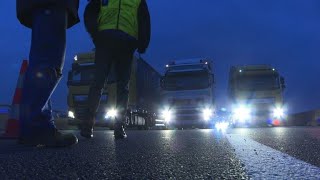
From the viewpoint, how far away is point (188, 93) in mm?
16828

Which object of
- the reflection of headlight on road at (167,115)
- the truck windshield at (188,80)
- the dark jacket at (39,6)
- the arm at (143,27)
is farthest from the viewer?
the reflection of headlight on road at (167,115)

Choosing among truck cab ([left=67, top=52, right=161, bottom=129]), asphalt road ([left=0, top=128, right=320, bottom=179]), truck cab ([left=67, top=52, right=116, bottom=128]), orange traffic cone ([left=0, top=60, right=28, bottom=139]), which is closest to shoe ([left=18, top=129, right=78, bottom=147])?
asphalt road ([left=0, top=128, right=320, bottom=179])

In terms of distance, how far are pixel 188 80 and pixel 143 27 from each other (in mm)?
11529

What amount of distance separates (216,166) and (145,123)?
17.0 meters

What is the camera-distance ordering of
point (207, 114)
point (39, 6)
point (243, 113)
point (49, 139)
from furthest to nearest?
point (243, 113), point (207, 114), point (39, 6), point (49, 139)

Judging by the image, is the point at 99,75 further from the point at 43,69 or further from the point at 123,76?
the point at 43,69

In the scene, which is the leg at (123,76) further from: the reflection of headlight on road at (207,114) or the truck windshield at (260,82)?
the truck windshield at (260,82)

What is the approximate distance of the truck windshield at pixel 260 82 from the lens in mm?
18188

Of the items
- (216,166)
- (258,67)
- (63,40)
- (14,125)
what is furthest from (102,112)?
(216,166)

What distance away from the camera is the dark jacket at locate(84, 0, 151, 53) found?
516 centimetres

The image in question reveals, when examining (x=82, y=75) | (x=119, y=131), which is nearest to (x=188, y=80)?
(x=82, y=75)

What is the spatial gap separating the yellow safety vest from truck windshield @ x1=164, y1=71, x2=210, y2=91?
37.9 feet

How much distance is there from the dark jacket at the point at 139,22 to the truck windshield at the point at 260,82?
44.6 ft

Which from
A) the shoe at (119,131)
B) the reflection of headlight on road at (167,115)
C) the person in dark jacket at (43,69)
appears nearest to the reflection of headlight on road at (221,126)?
the reflection of headlight on road at (167,115)
